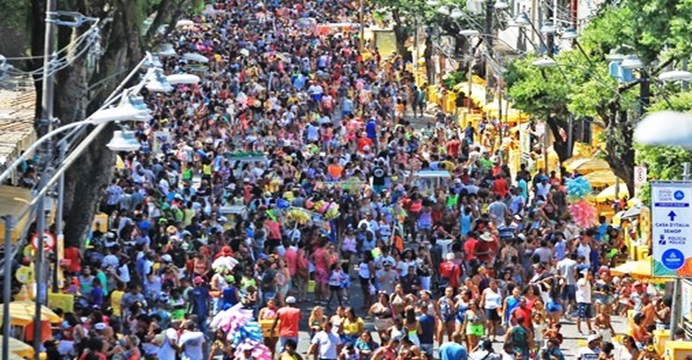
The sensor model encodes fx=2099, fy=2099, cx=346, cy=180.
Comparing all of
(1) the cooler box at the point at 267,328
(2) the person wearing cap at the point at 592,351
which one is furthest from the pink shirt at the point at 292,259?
(2) the person wearing cap at the point at 592,351

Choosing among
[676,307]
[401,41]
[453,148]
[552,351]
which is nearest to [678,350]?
[552,351]

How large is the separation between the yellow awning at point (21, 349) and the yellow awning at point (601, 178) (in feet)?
68.3

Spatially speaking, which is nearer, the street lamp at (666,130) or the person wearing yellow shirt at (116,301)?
the street lamp at (666,130)

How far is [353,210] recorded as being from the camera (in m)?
35.6

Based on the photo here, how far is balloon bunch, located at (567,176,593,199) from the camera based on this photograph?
37.7 metres

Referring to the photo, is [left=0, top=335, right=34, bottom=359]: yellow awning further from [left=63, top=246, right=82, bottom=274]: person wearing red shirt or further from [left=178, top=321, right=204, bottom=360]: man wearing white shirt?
[left=63, top=246, right=82, bottom=274]: person wearing red shirt

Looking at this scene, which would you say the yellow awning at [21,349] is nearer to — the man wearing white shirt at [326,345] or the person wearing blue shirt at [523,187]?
the man wearing white shirt at [326,345]

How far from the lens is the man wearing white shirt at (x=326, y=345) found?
24.5 metres

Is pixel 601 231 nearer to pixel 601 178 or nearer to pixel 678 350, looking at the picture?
pixel 601 178

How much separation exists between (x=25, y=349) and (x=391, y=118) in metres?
34.2

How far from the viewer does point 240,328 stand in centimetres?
2464

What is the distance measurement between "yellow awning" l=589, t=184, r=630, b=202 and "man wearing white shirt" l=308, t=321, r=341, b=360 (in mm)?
13951

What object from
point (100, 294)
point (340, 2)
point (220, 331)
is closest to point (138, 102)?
point (220, 331)

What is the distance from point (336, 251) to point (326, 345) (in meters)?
9.21
